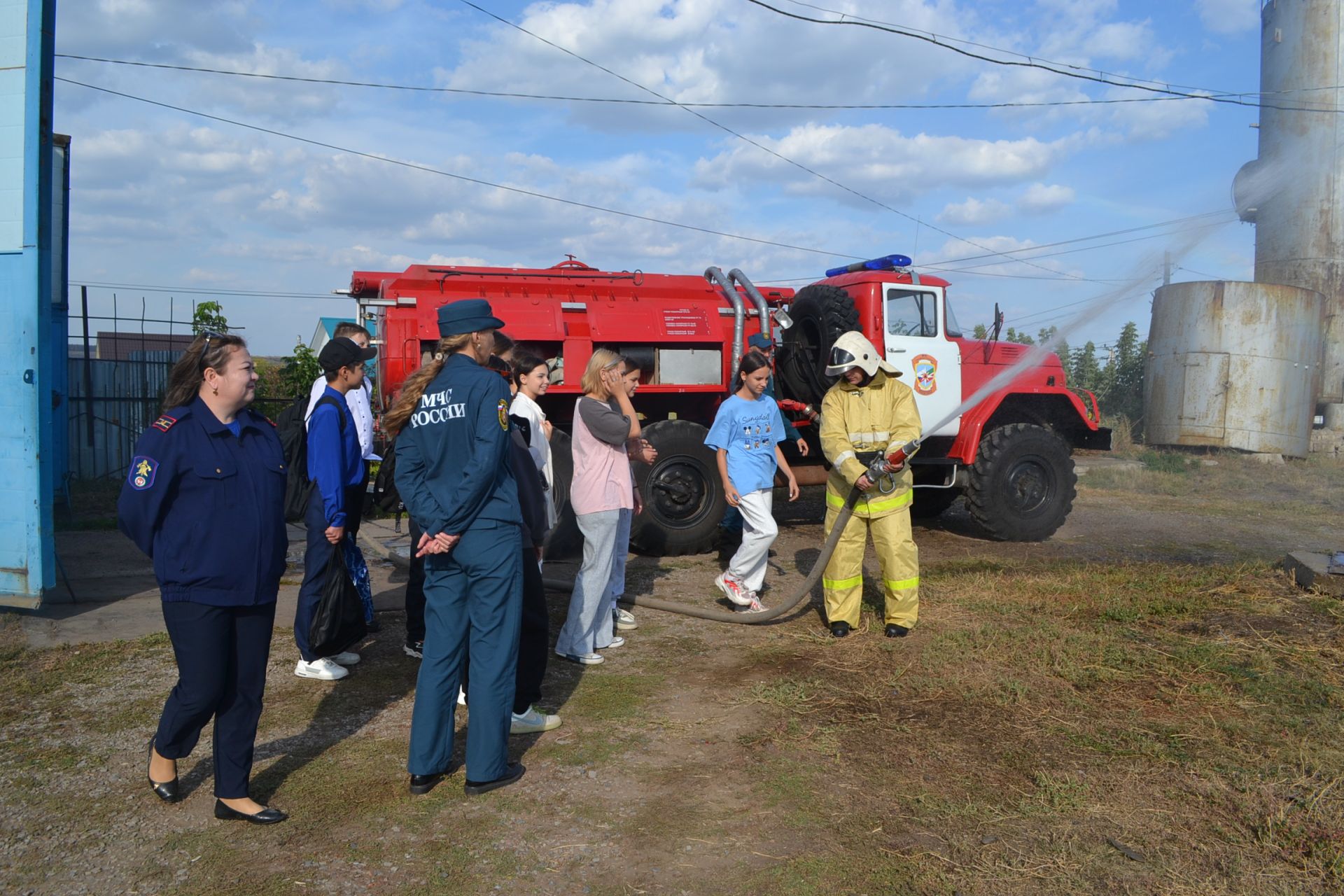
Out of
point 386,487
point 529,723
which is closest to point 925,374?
point 386,487

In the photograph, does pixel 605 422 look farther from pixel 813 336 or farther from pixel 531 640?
pixel 813 336

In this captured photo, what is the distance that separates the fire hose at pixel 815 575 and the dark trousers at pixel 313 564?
2330mm

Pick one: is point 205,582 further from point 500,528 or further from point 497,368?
point 497,368

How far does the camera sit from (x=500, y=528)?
374 cm

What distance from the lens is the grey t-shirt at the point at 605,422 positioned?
5.28m

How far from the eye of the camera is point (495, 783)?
3.79 meters

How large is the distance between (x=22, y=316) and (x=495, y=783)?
15.2 ft

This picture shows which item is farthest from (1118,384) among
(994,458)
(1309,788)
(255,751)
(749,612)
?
(255,751)

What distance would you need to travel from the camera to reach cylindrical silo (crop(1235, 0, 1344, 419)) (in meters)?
19.0

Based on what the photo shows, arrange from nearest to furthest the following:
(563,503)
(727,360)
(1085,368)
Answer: (563,503) → (727,360) → (1085,368)

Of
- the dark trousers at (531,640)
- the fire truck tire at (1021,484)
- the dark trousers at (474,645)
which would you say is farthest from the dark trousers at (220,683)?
the fire truck tire at (1021,484)

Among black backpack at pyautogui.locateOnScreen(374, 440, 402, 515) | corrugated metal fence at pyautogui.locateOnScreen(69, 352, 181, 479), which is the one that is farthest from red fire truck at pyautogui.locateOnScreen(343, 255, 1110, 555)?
corrugated metal fence at pyautogui.locateOnScreen(69, 352, 181, 479)

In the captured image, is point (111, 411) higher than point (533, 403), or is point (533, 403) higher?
point (533, 403)

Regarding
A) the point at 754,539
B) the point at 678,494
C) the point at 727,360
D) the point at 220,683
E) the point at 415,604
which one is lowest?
the point at 415,604
